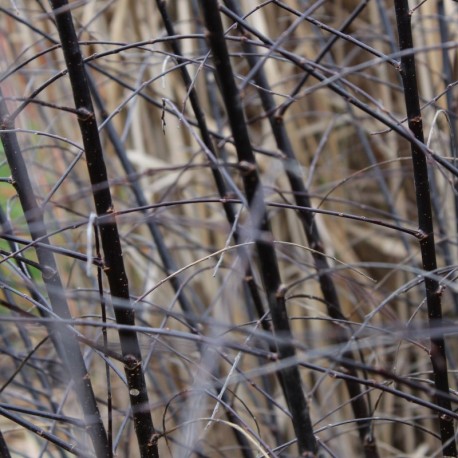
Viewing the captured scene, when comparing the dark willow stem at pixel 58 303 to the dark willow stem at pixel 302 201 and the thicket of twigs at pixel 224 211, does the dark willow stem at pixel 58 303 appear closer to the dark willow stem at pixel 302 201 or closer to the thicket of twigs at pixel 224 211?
the thicket of twigs at pixel 224 211

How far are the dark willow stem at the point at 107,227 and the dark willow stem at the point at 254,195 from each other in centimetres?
7

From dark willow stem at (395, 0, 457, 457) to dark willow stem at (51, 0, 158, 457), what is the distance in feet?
0.62

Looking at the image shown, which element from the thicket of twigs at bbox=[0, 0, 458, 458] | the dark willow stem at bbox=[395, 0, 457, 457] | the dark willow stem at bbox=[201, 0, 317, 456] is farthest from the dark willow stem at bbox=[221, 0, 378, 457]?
the dark willow stem at bbox=[201, 0, 317, 456]

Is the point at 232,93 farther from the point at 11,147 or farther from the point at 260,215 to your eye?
the point at 11,147

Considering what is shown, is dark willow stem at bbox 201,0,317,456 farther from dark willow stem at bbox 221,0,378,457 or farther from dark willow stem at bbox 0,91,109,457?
dark willow stem at bbox 221,0,378,457

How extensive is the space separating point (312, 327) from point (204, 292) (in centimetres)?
25

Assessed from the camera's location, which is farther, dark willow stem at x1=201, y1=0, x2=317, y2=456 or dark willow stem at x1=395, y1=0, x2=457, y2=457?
dark willow stem at x1=395, y1=0, x2=457, y2=457

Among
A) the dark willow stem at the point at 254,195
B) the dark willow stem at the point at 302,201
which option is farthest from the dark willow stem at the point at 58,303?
the dark willow stem at the point at 302,201

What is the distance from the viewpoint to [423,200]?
1.52 ft

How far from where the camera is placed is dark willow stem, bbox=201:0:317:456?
1.01 ft

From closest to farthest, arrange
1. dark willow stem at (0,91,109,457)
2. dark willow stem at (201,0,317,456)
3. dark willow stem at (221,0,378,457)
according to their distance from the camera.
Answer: dark willow stem at (201,0,317,456)
dark willow stem at (0,91,109,457)
dark willow stem at (221,0,378,457)

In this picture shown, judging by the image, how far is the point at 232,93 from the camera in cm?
31

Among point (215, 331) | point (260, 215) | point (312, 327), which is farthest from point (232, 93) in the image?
point (312, 327)

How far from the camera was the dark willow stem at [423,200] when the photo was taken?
1.45 feet
